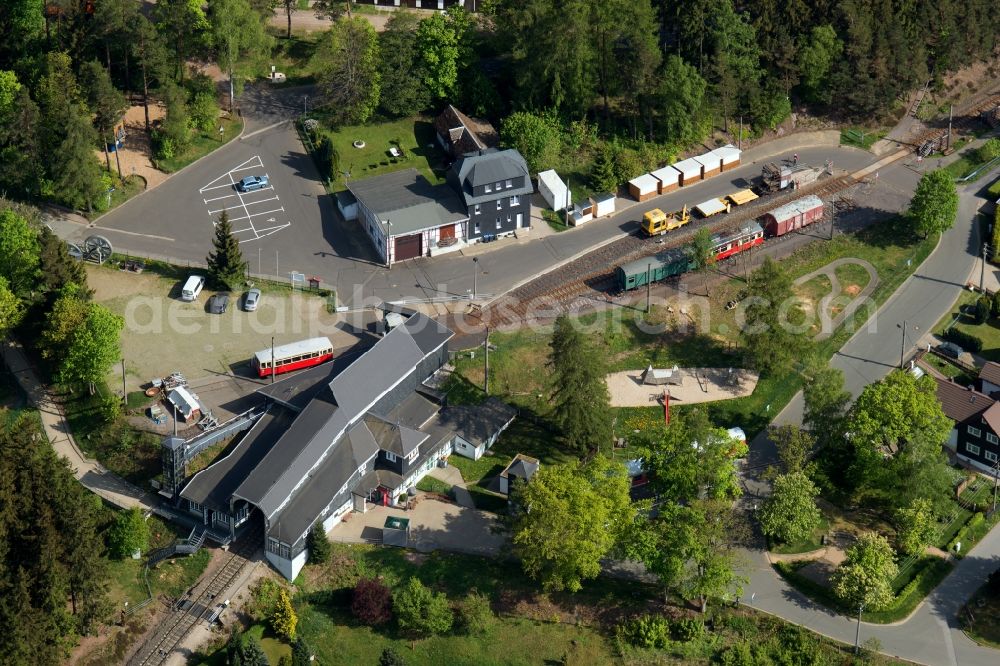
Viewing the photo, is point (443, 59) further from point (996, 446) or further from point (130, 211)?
point (996, 446)

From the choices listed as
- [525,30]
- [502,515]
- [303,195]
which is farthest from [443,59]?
[502,515]

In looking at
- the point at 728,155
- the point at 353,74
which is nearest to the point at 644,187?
the point at 728,155

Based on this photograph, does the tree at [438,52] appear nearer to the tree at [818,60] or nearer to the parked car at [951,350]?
the tree at [818,60]

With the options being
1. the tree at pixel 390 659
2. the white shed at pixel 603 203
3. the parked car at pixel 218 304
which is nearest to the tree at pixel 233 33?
the parked car at pixel 218 304

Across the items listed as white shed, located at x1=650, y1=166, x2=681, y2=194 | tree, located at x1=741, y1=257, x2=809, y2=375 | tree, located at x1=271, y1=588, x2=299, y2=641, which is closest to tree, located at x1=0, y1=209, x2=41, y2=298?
tree, located at x1=271, y1=588, x2=299, y2=641

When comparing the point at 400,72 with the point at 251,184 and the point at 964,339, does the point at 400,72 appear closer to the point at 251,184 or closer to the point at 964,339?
the point at 251,184

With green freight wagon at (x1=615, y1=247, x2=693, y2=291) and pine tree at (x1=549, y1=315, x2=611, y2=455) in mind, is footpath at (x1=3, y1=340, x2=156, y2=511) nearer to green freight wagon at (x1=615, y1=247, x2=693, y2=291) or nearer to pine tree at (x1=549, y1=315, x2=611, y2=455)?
pine tree at (x1=549, y1=315, x2=611, y2=455)
